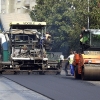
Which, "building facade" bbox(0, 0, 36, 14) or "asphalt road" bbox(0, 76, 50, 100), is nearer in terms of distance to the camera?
"asphalt road" bbox(0, 76, 50, 100)

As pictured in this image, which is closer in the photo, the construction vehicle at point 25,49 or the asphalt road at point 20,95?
the asphalt road at point 20,95

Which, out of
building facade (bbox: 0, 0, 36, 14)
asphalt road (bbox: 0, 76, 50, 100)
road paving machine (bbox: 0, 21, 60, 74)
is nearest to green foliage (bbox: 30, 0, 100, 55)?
road paving machine (bbox: 0, 21, 60, 74)

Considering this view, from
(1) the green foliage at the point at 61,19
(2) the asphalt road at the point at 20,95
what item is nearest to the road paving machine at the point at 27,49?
(2) the asphalt road at the point at 20,95

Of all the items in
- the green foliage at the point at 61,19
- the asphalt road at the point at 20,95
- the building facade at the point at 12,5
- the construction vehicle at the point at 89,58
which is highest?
the building facade at the point at 12,5

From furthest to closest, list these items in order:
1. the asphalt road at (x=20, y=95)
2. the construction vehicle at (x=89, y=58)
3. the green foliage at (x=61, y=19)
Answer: the green foliage at (x=61, y=19)
the construction vehicle at (x=89, y=58)
the asphalt road at (x=20, y=95)

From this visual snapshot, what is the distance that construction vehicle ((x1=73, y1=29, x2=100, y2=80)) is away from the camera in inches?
1081

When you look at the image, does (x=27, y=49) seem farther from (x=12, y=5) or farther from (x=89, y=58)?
(x=12, y=5)

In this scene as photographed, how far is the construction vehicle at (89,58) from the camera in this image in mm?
27453

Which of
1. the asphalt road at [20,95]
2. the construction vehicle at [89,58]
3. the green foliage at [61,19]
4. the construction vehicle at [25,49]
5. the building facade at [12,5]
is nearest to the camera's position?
the asphalt road at [20,95]

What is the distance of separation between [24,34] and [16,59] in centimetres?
239

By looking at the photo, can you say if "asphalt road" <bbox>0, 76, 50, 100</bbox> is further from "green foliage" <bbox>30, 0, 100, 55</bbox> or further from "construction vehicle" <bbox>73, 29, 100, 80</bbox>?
"green foliage" <bbox>30, 0, 100, 55</bbox>

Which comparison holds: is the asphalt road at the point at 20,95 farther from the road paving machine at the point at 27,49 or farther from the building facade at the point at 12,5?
the building facade at the point at 12,5

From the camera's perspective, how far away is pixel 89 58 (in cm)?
2788

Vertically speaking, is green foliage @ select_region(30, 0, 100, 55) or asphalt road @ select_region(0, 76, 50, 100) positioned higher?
green foliage @ select_region(30, 0, 100, 55)
